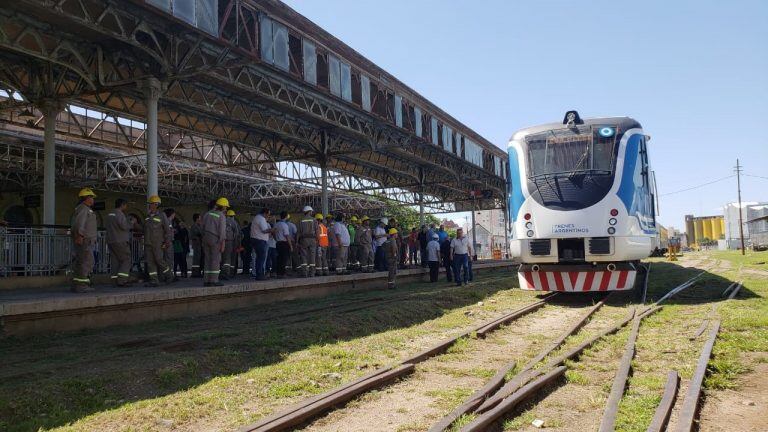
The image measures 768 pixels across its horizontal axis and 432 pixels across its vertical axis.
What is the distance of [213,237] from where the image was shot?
1043 cm

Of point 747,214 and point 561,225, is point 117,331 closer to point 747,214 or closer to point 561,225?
point 561,225

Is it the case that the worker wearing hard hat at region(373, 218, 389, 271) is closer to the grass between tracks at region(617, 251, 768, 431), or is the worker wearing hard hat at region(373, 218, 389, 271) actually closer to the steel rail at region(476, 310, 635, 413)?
the grass between tracks at region(617, 251, 768, 431)

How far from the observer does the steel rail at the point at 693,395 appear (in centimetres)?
386

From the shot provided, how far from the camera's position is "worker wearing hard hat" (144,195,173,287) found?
10680 millimetres

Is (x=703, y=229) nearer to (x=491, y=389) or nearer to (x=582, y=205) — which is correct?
(x=582, y=205)

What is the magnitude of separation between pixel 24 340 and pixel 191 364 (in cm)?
302

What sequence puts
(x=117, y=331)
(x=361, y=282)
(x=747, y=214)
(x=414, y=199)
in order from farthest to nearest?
(x=747, y=214), (x=414, y=199), (x=361, y=282), (x=117, y=331)

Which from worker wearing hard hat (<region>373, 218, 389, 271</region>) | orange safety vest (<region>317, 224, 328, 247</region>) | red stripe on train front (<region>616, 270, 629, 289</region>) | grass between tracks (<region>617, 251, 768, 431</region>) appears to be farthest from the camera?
worker wearing hard hat (<region>373, 218, 389, 271</region>)

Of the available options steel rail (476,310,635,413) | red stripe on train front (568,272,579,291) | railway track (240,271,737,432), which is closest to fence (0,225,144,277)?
railway track (240,271,737,432)

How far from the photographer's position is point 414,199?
38.9 m

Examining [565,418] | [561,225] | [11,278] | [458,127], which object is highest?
[458,127]

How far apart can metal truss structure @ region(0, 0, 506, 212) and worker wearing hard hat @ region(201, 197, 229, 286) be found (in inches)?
122

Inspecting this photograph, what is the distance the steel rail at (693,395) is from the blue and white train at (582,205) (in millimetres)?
3956

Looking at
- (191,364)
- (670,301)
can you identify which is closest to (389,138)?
(670,301)
